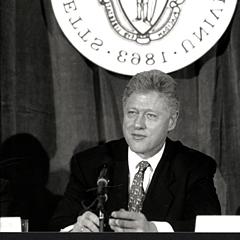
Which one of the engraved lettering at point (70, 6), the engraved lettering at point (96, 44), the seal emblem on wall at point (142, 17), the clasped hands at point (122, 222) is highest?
the engraved lettering at point (70, 6)

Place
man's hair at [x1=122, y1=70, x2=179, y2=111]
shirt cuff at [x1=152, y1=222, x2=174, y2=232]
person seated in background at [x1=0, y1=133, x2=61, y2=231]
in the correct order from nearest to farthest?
shirt cuff at [x1=152, y1=222, x2=174, y2=232] → man's hair at [x1=122, y1=70, x2=179, y2=111] → person seated in background at [x1=0, y1=133, x2=61, y2=231]

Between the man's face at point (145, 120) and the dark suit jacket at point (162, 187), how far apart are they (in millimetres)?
97

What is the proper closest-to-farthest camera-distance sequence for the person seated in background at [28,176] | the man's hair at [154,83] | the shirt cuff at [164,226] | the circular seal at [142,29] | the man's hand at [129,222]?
the man's hand at [129,222]
the shirt cuff at [164,226]
the man's hair at [154,83]
the circular seal at [142,29]
the person seated in background at [28,176]

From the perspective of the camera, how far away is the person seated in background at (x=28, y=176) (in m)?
2.91

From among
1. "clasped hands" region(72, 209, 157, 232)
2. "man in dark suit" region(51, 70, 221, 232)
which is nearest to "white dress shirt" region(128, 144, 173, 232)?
"man in dark suit" region(51, 70, 221, 232)

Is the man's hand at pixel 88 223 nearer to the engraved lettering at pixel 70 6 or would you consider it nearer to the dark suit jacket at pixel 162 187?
the dark suit jacket at pixel 162 187

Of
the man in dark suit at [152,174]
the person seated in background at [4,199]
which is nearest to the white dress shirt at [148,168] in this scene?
the man in dark suit at [152,174]

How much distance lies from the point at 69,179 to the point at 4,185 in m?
0.25

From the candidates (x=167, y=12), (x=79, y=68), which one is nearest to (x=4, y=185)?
(x=79, y=68)

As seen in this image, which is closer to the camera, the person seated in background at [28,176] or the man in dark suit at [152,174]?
the man in dark suit at [152,174]

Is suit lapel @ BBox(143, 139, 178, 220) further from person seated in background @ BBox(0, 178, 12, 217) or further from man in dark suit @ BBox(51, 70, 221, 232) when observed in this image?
person seated in background @ BBox(0, 178, 12, 217)

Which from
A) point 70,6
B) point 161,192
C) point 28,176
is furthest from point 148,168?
point 70,6

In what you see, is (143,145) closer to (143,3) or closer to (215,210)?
(215,210)

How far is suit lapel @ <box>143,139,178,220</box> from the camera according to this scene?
8.15ft
